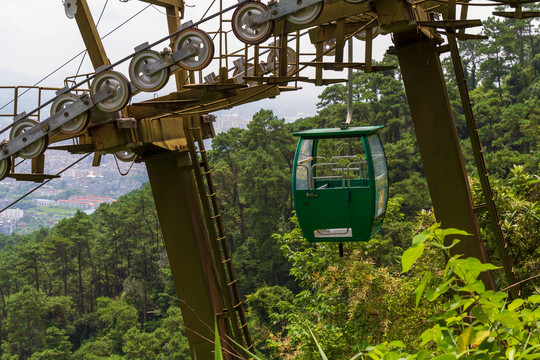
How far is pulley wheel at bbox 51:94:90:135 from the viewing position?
5107 millimetres

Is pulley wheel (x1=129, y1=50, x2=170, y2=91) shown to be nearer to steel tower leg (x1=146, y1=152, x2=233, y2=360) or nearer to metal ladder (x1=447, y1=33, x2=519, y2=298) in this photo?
steel tower leg (x1=146, y1=152, x2=233, y2=360)

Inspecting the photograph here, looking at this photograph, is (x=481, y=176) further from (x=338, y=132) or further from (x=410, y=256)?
(x=410, y=256)

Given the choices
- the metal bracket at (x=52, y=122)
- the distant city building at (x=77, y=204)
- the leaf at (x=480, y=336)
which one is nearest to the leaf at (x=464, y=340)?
the leaf at (x=480, y=336)

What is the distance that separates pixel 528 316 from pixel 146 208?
39.3 metres

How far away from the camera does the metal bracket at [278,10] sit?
4332 mm

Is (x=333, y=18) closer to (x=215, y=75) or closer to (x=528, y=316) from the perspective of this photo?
(x=215, y=75)

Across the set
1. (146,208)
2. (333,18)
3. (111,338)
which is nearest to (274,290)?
(111,338)

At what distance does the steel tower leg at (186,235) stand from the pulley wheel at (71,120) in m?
0.83

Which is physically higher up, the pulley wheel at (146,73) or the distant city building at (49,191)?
the distant city building at (49,191)

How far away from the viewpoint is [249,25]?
4.52 metres

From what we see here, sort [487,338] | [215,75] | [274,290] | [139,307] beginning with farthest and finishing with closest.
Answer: [139,307] → [274,290] → [215,75] → [487,338]

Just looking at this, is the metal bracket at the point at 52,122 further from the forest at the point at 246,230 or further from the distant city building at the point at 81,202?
the distant city building at the point at 81,202

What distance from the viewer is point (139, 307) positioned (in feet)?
120

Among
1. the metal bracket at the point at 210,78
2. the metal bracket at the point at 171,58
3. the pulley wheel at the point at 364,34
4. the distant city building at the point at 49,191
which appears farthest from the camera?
the distant city building at the point at 49,191
